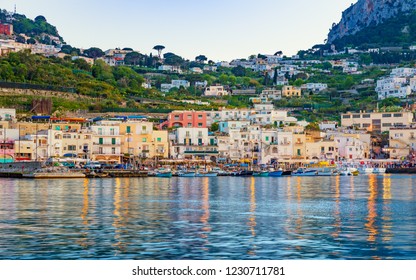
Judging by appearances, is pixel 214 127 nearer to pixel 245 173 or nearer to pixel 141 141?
pixel 141 141

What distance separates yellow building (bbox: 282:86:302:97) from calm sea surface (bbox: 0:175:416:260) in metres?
89.2

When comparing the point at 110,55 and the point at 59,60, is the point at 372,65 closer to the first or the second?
the point at 110,55

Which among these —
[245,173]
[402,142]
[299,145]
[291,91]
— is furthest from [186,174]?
[291,91]

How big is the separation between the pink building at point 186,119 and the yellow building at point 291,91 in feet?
148

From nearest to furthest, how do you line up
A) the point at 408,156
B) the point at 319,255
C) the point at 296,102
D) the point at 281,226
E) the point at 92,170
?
the point at 319,255 → the point at 281,226 → the point at 92,170 → the point at 408,156 → the point at 296,102

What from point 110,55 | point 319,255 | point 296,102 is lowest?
point 319,255

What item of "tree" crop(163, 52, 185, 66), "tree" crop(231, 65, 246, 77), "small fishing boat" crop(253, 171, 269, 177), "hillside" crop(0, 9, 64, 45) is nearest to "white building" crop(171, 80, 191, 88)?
"tree" crop(231, 65, 246, 77)

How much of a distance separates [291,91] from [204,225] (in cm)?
11044

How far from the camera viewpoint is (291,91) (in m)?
139

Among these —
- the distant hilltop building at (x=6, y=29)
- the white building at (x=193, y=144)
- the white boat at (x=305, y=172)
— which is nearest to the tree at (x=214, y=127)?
the white building at (x=193, y=144)

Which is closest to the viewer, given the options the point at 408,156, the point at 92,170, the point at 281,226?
the point at 281,226

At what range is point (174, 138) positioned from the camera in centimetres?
8794
